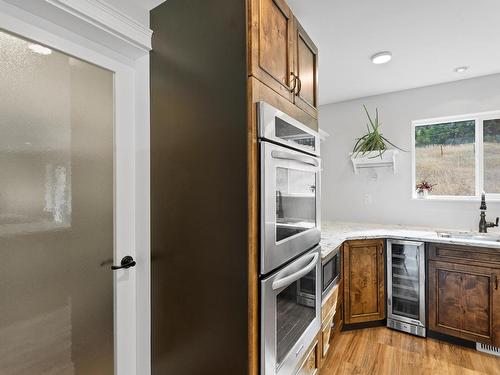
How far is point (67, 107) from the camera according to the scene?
1195 mm

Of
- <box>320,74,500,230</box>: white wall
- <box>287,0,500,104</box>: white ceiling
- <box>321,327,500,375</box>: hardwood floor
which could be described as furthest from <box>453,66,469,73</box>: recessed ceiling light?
<box>321,327,500,375</box>: hardwood floor

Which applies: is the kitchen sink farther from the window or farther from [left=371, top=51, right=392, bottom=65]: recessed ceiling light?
[left=371, top=51, right=392, bottom=65]: recessed ceiling light

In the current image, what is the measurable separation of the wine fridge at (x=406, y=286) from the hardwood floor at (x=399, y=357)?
0.40 feet

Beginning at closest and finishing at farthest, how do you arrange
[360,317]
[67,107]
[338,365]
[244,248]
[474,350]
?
[244,248] < [67,107] < [338,365] < [474,350] < [360,317]

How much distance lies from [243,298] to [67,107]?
118 centimetres

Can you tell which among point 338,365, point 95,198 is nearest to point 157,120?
point 95,198

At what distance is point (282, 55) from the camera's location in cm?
133

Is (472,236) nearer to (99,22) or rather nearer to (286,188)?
(286,188)

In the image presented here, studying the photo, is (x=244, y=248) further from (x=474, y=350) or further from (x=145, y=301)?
(x=474, y=350)

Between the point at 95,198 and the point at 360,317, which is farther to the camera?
the point at 360,317

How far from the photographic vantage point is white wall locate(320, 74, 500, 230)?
8.83ft

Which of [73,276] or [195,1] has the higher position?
[195,1]

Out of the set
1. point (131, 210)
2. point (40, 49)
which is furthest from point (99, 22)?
point (131, 210)

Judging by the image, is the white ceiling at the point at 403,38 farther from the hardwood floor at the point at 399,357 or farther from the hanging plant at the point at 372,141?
the hardwood floor at the point at 399,357
